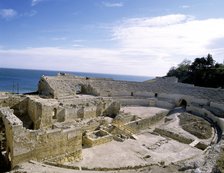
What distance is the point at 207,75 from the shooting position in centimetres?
4016

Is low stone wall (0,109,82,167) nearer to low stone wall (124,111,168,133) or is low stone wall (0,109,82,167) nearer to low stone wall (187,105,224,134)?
low stone wall (124,111,168,133)

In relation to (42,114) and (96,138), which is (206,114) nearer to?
(96,138)

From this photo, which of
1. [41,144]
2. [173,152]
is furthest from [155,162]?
[41,144]

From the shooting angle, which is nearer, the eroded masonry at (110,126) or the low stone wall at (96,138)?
the eroded masonry at (110,126)

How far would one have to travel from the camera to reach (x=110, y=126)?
19844 mm

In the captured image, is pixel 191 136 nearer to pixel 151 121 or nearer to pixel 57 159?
pixel 151 121

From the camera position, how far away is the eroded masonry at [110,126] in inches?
496

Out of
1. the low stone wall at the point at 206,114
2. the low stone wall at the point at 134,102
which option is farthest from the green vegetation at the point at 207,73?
the low stone wall at the point at 134,102

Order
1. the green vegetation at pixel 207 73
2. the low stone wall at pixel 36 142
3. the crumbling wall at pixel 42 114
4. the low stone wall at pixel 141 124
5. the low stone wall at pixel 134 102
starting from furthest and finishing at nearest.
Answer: the green vegetation at pixel 207 73 → the low stone wall at pixel 134 102 → the low stone wall at pixel 141 124 → the crumbling wall at pixel 42 114 → the low stone wall at pixel 36 142

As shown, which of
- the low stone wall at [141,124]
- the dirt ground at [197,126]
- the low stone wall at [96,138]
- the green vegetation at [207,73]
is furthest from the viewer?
the green vegetation at [207,73]

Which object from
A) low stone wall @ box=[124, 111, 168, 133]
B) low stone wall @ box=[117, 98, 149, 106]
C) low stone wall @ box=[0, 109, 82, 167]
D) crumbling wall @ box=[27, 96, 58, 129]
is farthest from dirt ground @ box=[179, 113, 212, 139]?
crumbling wall @ box=[27, 96, 58, 129]

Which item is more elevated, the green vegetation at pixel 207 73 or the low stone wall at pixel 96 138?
the green vegetation at pixel 207 73

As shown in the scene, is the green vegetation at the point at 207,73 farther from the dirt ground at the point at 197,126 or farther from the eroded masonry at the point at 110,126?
the dirt ground at the point at 197,126

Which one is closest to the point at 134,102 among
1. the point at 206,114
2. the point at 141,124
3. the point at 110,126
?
the point at 141,124
